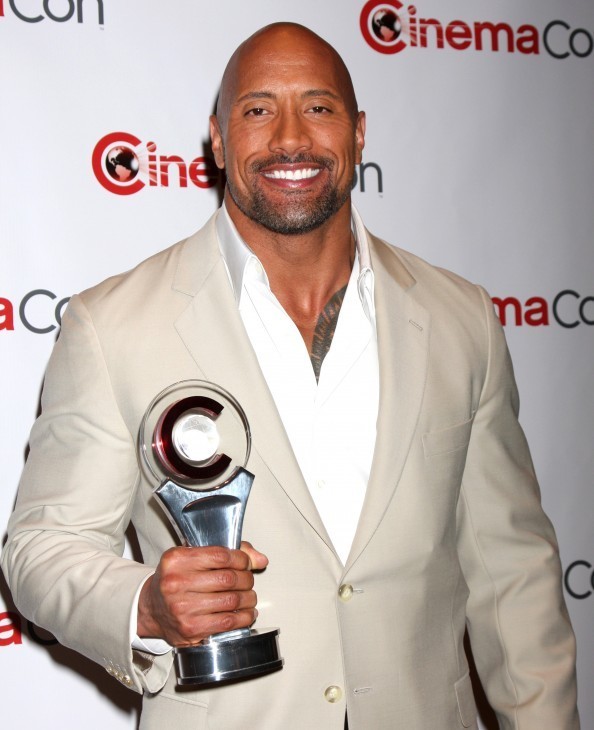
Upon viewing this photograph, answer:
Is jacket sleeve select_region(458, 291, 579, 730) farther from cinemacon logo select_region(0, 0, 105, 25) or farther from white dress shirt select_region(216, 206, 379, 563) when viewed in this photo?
cinemacon logo select_region(0, 0, 105, 25)

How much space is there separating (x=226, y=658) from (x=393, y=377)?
2.20 feet

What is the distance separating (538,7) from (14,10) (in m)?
1.46

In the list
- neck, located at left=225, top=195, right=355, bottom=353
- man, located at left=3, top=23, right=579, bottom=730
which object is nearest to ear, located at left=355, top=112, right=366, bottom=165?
man, located at left=3, top=23, right=579, bottom=730

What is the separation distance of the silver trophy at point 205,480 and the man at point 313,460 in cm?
7

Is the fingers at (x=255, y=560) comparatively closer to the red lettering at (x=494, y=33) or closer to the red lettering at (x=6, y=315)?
the red lettering at (x=6, y=315)

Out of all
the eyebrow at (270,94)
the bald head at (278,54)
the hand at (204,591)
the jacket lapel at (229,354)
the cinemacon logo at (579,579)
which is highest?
the bald head at (278,54)

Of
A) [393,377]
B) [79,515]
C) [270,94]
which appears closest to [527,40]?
[270,94]

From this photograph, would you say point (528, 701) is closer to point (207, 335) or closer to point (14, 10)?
point (207, 335)

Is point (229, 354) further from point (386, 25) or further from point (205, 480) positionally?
point (386, 25)

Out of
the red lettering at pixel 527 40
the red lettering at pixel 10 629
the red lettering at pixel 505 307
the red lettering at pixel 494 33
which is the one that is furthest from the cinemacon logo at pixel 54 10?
the red lettering at pixel 10 629

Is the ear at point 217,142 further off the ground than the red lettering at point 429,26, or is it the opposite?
the red lettering at point 429,26

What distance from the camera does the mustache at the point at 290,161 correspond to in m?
1.87

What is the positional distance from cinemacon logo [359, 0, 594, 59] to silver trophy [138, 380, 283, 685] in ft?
5.12

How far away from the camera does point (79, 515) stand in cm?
164
